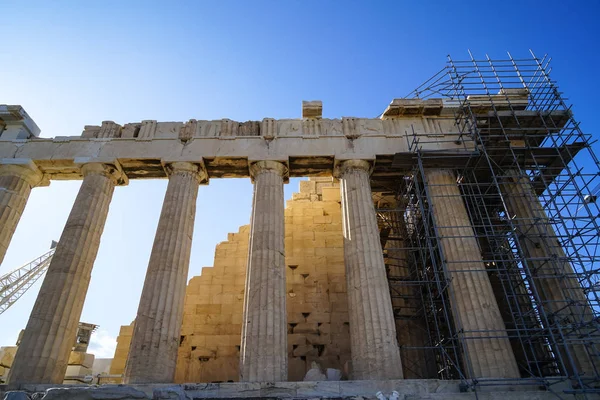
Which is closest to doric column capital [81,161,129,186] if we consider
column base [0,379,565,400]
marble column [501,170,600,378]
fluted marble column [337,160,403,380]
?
column base [0,379,565,400]

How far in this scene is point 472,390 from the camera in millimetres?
12812

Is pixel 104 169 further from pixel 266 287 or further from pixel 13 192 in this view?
pixel 266 287

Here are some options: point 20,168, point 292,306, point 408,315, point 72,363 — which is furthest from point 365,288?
point 20,168

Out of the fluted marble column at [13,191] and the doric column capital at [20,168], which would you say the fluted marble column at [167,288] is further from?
the fluted marble column at [13,191]

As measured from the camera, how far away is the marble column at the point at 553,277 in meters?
13.9

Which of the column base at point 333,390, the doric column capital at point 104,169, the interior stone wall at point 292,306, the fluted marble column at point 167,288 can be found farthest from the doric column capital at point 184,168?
the column base at point 333,390

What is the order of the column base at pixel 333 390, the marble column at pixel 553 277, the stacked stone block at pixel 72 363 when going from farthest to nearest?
the stacked stone block at pixel 72 363 < the marble column at pixel 553 277 < the column base at pixel 333 390

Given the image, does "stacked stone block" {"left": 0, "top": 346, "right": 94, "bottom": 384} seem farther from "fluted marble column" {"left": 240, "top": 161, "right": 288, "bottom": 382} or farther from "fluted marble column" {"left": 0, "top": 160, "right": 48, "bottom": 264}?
"fluted marble column" {"left": 240, "top": 161, "right": 288, "bottom": 382}

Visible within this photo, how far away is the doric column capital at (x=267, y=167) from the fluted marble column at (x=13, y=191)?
9512mm

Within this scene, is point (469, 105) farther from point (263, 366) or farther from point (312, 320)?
point (263, 366)

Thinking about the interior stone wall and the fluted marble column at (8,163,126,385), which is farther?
the interior stone wall

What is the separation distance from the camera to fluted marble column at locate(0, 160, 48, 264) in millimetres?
17875

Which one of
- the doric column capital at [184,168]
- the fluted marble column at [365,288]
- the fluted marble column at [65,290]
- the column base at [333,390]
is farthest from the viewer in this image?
the doric column capital at [184,168]

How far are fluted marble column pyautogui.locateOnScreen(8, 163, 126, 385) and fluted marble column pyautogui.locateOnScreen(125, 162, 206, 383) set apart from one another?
8.46ft
